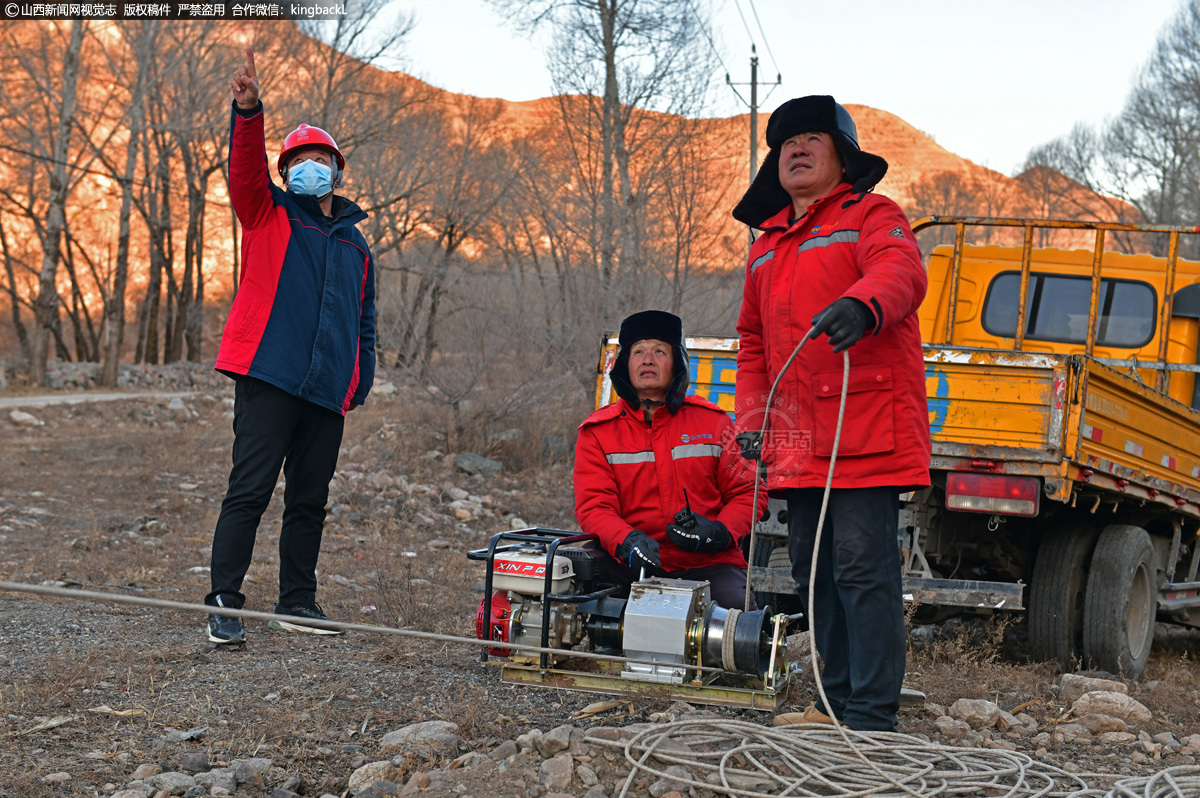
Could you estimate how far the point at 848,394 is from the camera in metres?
3.06

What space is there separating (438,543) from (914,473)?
5652 millimetres

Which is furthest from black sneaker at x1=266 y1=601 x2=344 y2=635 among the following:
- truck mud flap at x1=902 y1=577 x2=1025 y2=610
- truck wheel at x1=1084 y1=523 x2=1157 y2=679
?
truck wheel at x1=1084 y1=523 x2=1157 y2=679

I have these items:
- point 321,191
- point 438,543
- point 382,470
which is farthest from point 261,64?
point 321,191

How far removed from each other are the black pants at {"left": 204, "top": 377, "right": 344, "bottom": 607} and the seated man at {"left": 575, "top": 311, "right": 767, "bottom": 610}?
1207mm

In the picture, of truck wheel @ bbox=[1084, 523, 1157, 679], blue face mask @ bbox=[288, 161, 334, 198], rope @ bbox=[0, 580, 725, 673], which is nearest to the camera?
rope @ bbox=[0, 580, 725, 673]

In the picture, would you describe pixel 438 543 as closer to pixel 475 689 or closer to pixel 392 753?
pixel 475 689

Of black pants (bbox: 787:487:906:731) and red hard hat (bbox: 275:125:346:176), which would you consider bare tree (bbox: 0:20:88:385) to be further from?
black pants (bbox: 787:487:906:731)

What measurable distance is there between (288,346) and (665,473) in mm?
1639

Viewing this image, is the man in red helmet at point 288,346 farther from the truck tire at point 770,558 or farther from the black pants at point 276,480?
the truck tire at point 770,558

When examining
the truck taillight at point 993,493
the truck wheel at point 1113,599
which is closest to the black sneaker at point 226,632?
the truck taillight at point 993,493

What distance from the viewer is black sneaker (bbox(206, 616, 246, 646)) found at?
3.99 m

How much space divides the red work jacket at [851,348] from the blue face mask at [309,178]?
1.98 meters

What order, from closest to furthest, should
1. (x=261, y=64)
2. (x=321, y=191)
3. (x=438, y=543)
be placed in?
(x=321, y=191), (x=438, y=543), (x=261, y=64)

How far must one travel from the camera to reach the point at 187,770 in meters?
2.81
